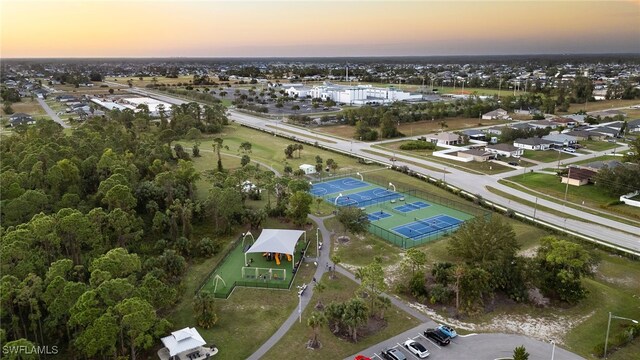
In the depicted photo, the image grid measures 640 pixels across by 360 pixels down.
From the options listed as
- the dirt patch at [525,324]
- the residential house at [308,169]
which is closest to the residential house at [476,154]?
the residential house at [308,169]

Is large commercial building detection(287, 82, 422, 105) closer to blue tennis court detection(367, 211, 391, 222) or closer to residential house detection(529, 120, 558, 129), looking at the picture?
residential house detection(529, 120, 558, 129)

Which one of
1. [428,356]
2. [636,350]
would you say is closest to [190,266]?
[428,356]

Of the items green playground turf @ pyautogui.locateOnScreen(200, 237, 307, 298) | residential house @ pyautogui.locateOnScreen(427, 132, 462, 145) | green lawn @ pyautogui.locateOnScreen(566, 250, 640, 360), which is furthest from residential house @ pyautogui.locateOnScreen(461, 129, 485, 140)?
green playground turf @ pyautogui.locateOnScreen(200, 237, 307, 298)

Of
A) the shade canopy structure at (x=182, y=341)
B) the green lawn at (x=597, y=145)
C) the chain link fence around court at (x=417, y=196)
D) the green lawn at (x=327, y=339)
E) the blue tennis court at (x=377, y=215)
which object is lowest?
the green lawn at (x=327, y=339)

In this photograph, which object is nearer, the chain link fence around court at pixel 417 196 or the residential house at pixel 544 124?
the chain link fence around court at pixel 417 196

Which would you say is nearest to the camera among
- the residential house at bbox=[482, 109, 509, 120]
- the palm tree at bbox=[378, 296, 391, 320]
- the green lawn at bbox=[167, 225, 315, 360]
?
the green lawn at bbox=[167, 225, 315, 360]

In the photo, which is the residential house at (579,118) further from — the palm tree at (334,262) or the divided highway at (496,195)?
the palm tree at (334,262)

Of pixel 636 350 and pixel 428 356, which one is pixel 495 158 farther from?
pixel 428 356
